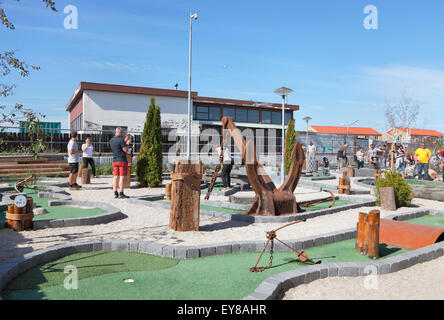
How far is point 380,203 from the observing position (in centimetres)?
989

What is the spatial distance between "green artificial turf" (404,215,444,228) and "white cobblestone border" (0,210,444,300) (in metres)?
2.65

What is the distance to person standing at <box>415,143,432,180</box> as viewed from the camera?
619 inches

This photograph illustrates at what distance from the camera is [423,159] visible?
52.3ft

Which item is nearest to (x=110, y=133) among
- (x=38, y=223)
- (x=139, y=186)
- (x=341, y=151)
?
(x=139, y=186)

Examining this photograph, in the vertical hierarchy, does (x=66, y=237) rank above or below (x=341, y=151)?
below

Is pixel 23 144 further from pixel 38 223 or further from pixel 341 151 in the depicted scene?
pixel 341 151

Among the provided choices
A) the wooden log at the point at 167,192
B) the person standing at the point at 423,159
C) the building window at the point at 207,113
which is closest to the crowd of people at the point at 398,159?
the person standing at the point at 423,159

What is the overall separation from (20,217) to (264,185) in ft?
15.8

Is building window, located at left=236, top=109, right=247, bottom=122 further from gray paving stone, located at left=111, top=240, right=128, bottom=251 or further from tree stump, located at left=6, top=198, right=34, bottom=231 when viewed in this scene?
gray paving stone, located at left=111, top=240, right=128, bottom=251

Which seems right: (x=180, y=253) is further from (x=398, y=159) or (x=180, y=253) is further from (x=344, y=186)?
(x=398, y=159)

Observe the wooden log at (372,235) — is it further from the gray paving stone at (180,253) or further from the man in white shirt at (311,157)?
the man in white shirt at (311,157)

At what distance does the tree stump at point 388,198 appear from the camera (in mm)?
9445
